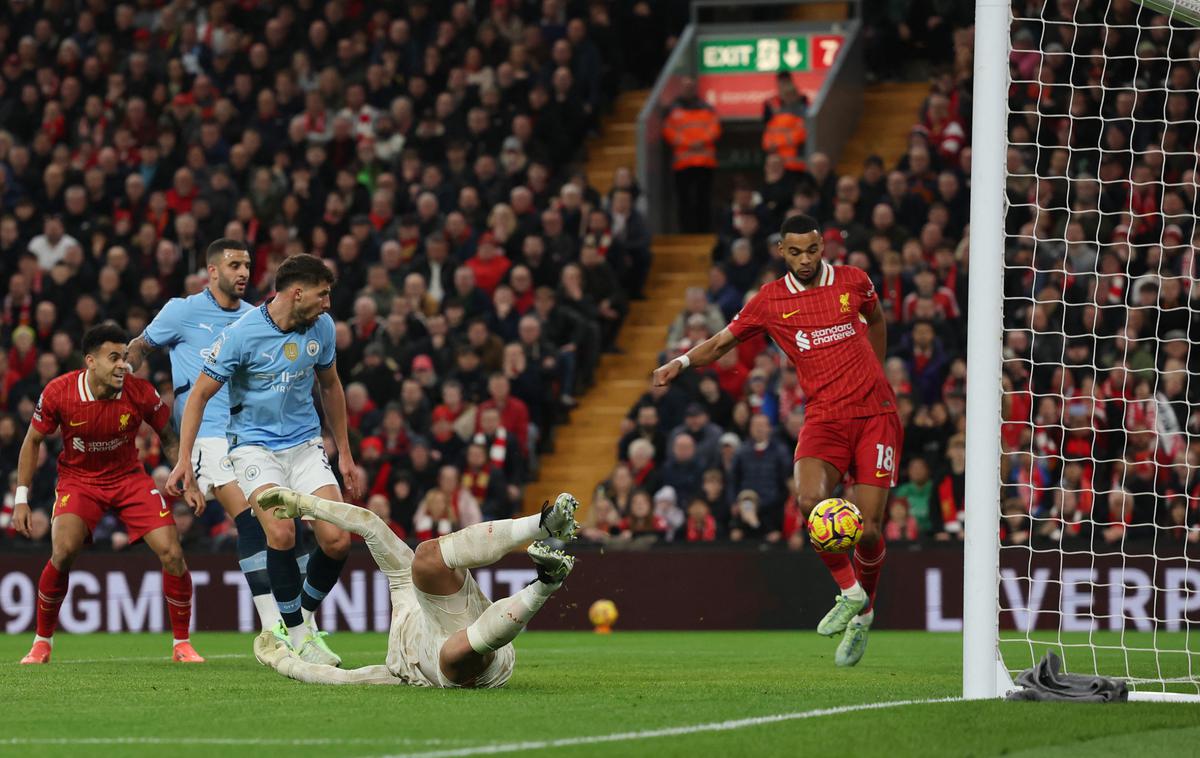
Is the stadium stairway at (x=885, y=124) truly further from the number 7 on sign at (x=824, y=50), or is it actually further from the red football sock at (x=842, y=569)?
the red football sock at (x=842, y=569)

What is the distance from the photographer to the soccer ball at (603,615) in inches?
619

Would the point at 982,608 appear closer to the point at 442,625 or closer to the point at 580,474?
the point at 442,625

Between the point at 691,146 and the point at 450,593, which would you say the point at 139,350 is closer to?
the point at 450,593

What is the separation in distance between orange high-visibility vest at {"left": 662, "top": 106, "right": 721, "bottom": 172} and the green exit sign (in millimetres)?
1845

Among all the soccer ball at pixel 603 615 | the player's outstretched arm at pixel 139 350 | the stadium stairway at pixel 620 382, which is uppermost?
the player's outstretched arm at pixel 139 350

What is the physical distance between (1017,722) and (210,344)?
18.8ft

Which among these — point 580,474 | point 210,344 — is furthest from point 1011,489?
point 210,344

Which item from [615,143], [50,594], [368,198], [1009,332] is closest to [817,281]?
[50,594]

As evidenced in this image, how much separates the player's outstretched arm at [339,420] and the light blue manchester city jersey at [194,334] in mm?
764

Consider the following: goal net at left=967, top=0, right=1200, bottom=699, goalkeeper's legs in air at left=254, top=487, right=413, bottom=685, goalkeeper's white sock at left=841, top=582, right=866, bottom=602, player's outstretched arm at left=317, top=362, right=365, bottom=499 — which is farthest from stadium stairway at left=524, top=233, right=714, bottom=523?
goalkeeper's legs in air at left=254, top=487, right=413, bottom=685

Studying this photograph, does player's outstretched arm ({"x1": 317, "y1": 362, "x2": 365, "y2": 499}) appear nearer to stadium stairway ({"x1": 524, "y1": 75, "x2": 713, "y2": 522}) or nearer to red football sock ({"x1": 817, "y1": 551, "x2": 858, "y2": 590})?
red football sock ({"x1": 817, "y1": 551, "x2": 858, "y2": 590})

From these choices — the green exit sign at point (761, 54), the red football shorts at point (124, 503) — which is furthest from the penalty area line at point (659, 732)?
the green exit sign at point (761, 54)

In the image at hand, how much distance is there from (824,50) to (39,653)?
546 inches

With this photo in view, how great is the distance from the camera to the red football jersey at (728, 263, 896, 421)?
10047mm
